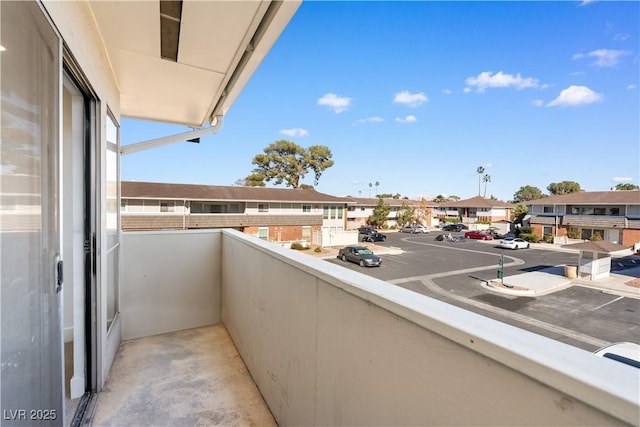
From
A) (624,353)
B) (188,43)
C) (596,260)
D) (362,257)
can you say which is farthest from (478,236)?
(188,43)

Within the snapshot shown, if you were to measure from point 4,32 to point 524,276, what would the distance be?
1507cm

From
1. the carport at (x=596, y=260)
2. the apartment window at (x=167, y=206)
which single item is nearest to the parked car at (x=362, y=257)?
the carport at (x=596, y=260)

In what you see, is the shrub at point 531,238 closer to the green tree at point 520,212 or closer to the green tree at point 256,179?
the green tree at point 520,212

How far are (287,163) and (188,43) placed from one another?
26901mm

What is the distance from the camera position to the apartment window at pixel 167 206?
15797mm

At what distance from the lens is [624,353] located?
3520 mm

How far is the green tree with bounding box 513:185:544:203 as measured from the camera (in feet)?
165

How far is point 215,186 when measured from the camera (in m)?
19.5

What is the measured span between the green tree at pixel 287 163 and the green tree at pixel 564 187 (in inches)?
1570

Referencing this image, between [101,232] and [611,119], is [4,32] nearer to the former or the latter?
[101,232]

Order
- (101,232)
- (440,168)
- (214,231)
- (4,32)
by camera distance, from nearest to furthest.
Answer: (4,32) → (101,232) → (214,231) → (440,168)

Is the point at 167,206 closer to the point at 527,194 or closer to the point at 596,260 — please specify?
the point at 596,260

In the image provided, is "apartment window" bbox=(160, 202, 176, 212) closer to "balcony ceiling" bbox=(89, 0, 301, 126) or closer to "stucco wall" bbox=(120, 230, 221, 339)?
"stucco wall" bbox=(120, 230, 221, 339)

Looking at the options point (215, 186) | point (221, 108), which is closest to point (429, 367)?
point (221, 108)
